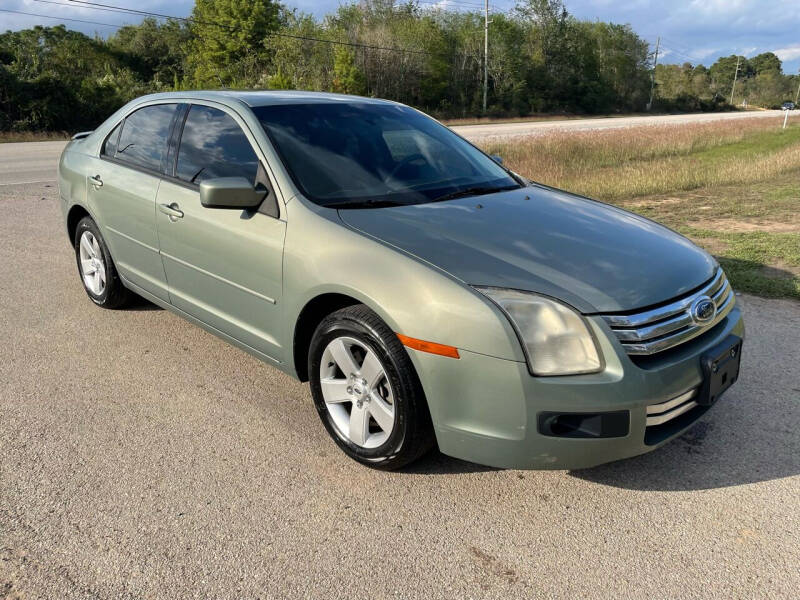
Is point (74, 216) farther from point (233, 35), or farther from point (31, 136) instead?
point (233, 35)

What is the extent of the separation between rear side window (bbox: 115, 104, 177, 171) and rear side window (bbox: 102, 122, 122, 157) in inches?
2.3

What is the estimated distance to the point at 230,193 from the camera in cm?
309

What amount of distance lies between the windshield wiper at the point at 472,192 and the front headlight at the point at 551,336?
Result: 3.57 ft

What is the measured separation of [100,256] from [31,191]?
24.0ft

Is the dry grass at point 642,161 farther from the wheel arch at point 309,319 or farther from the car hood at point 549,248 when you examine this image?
the wheel arch at point 309,319

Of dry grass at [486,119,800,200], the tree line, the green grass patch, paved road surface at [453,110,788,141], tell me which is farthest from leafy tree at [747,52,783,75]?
the green grass patch

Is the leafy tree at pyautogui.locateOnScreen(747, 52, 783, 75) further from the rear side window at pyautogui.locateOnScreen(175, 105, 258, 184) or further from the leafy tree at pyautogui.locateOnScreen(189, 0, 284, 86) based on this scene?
the rear side window at pyautogui.locateOnScreen(175, 105, 258, 184)

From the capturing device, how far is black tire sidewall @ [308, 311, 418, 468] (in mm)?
2607

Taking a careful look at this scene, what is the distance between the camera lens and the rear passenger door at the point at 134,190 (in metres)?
4.04

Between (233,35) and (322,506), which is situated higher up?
(233,35)

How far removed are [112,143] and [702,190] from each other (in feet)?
33.0

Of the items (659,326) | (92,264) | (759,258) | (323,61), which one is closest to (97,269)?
(92,264)

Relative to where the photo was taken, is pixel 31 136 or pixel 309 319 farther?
pixel 31 136

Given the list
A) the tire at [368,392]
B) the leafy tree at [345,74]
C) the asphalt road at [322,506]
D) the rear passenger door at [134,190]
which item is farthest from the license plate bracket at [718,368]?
the leafy tree at [345,74]
